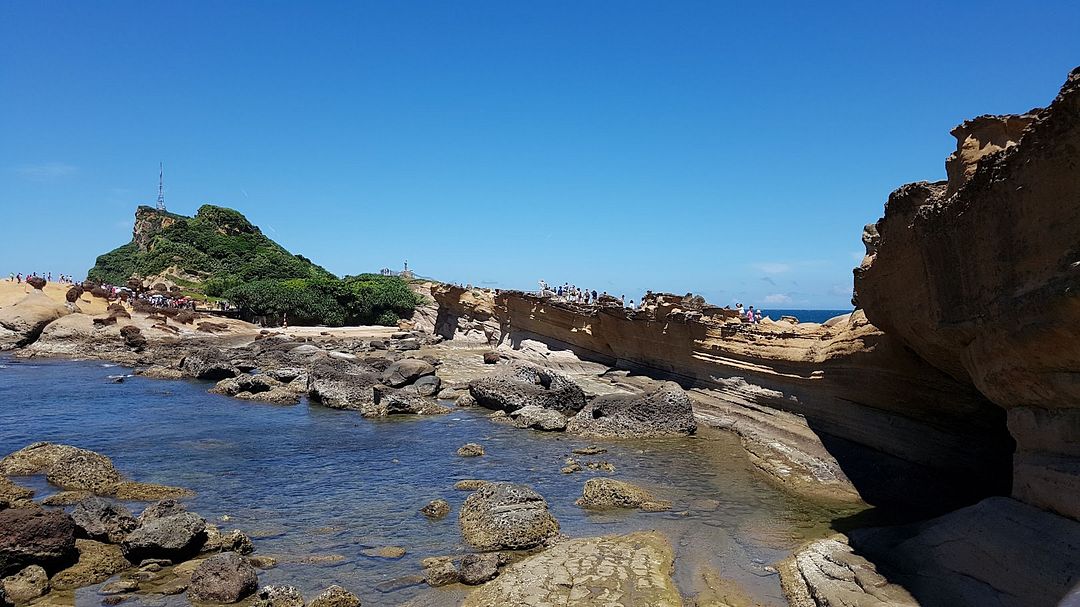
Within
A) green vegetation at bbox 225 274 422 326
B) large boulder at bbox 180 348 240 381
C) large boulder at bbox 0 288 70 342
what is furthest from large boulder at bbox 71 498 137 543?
green vegetation at bbox 225 274 422 326

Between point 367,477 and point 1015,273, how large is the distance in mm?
12212

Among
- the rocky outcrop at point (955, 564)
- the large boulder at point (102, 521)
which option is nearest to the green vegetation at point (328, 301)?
the large boulder at point (102, 521)

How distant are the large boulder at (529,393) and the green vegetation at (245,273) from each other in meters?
28.6

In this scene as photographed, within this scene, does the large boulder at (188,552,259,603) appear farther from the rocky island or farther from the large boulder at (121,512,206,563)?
the large boulder at (121,512,206,563)

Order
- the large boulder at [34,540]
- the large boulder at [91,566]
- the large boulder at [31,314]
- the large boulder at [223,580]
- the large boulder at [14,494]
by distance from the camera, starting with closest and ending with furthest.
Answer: the large boulder at [223,580]
the large boulder at [34,540]
the large boulder at [91,566]
the large boulder at [14,494]
the large boulder at [31,314]

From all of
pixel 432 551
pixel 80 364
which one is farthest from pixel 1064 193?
pixel 80 364

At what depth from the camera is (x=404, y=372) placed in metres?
26.3

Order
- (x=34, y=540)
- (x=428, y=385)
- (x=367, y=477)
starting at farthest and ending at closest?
(x=428, y=385) < (x=367, y=477) < (x=34, y=540)

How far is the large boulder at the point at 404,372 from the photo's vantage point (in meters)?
25.6

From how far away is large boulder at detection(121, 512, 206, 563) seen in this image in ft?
30.8

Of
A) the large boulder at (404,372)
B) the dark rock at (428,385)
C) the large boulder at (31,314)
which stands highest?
the large boulder at (31,314)

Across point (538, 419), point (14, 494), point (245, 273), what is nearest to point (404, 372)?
point (538, 419)

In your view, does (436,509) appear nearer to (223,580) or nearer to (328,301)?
(223,580)

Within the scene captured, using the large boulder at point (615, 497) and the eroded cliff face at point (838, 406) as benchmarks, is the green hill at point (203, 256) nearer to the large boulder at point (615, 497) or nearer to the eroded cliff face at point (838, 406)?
the eroded cliff face at point (838, 406)
